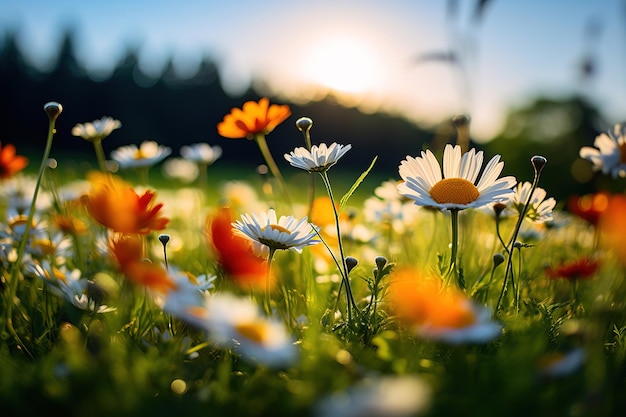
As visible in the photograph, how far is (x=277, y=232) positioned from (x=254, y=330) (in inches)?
13.0

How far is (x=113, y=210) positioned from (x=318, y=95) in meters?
19.6

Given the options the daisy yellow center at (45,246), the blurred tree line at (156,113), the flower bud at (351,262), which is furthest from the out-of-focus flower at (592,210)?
the blurred tree line at (156,113)

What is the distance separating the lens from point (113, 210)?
2.95 feet

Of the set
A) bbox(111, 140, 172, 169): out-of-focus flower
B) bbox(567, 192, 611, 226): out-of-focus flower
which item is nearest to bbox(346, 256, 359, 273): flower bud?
bbox(111, 140, 172, 169): out-of-focus flower

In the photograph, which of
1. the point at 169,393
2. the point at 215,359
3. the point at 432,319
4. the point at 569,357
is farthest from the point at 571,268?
the point at 169,393

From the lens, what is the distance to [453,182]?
3.60 ft

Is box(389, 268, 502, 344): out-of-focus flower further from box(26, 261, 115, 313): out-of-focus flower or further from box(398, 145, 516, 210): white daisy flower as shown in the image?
box(26, 261, 115, 313): out-of-focus flower

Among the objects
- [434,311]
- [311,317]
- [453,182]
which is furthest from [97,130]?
[434,311]

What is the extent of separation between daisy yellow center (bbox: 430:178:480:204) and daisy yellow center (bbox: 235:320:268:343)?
0.49 metres

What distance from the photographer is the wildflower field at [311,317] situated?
2.30ft

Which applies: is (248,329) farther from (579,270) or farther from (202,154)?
(202,154)

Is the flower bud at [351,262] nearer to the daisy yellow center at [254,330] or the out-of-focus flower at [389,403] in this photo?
the daisy yellow center at [254,330]

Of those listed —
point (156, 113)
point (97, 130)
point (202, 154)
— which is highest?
point (156, 113)

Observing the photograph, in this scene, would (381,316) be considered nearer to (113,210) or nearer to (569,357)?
(569,357)
